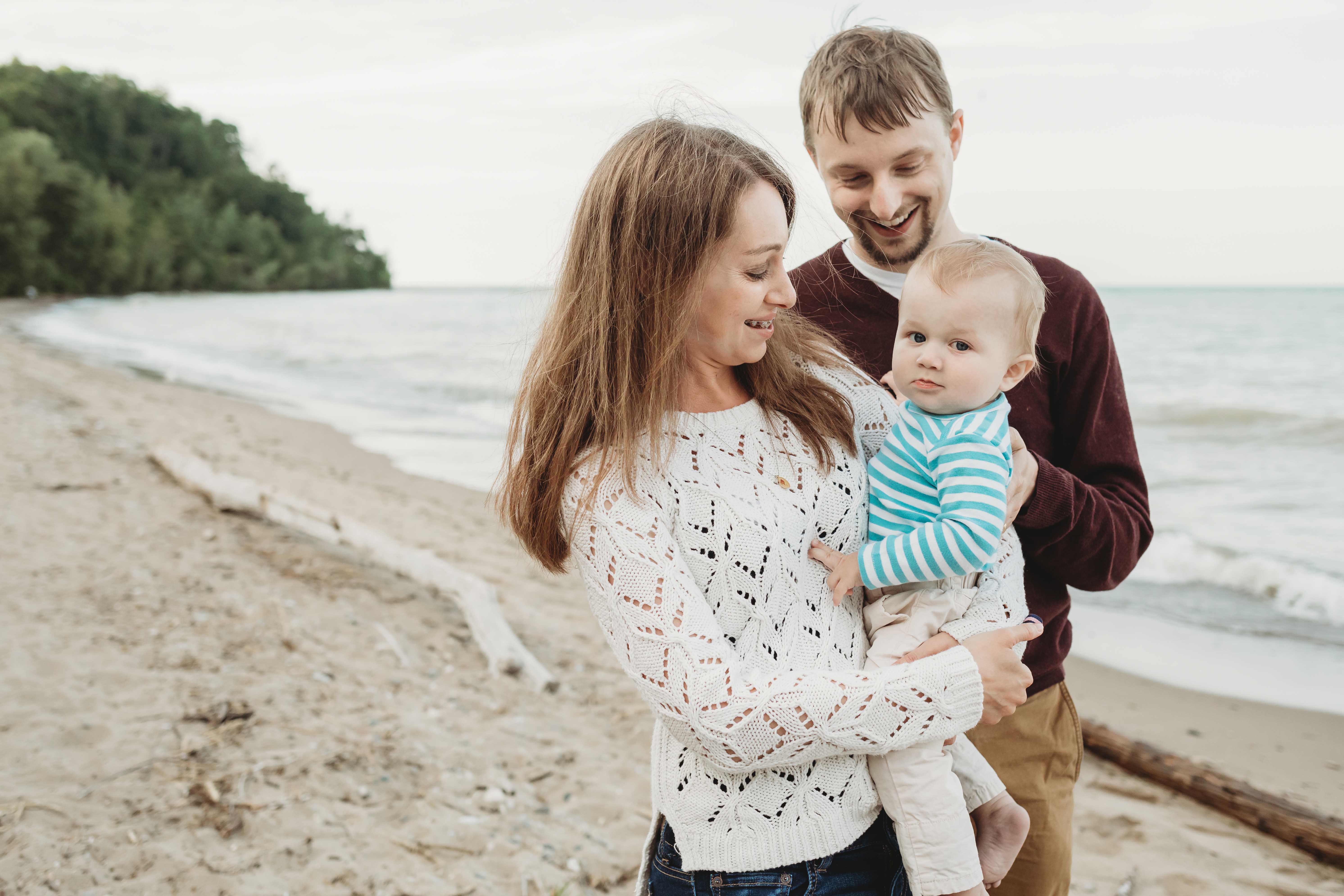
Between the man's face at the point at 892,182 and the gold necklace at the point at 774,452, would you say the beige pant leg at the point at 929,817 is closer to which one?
the gold necklace at the point at 774,452

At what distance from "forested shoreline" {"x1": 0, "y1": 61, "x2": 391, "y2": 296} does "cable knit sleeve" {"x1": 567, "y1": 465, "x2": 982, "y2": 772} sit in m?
47.3

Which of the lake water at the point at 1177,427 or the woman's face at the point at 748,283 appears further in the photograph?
the lake water at the point at 1177,427

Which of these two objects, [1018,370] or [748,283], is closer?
[748,283]

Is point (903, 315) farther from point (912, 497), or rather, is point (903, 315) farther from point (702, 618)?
point (702, 618)

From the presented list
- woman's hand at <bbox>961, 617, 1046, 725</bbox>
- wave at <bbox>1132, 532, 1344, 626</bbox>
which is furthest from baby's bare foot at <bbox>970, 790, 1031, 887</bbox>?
wave at <bbox>1132, 532, 1344, 626</bbox>

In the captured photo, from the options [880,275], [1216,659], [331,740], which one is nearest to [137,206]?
[331,740]

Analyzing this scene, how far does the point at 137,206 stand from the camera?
59312 millimetres

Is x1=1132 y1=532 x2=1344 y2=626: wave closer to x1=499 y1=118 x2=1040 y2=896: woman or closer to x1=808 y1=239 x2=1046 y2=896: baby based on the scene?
x1=808 y1=239 x2=1046 y2=896: baby

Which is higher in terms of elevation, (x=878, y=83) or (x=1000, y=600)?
(x=878, y=83)

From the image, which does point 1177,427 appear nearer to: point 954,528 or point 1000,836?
point 1000,836

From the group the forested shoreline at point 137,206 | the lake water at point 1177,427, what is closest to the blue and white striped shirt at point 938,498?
the lake water at point 1177,427

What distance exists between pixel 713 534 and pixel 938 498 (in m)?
0.45

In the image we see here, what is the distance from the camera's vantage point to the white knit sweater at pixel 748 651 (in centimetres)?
145

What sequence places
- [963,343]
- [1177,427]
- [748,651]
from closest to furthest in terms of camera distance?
[748,651] → [963,343] → [1177,427]
